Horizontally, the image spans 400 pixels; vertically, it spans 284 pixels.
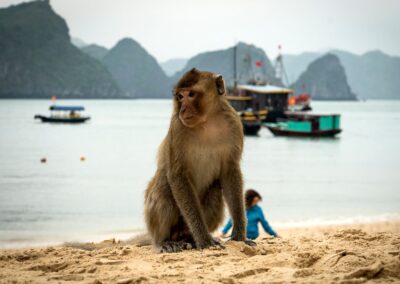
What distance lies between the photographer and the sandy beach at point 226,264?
12.1ft

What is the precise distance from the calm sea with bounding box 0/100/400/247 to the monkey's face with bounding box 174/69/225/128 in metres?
9.84

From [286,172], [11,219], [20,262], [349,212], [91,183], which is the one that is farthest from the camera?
[286,172]

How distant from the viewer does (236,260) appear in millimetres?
4445

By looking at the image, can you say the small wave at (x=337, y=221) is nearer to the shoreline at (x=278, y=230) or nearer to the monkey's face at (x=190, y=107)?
the shoreline at (x=278, y=230)

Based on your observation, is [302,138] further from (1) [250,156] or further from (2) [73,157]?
(2) [73,157]

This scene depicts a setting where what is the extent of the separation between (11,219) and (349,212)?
10.9 m

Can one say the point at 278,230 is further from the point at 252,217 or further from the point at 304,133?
the point at 304,133

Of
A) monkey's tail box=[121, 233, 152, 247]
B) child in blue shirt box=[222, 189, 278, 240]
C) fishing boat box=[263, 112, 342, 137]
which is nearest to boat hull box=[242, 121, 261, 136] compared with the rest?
fishing boat box=[263, 112, 342, 137]

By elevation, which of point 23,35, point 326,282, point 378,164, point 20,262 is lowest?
point 378,164

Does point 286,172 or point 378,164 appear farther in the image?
point 378,164

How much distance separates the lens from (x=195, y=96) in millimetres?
4621

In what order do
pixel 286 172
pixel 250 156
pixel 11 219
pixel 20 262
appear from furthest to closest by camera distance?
pixel 250 156 → pixel 286 172 → pixel 11 219 → pixel 20 262

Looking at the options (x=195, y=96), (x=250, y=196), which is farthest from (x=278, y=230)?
(x=195, y=96)

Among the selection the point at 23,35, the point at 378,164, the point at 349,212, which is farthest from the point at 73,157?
the point at 23,35
